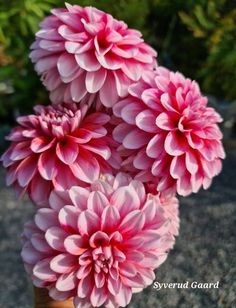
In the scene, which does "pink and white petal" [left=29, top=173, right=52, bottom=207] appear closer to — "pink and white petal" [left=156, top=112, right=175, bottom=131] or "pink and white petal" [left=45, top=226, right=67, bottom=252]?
"pink and white petal" [left=45, top=226, right=67, bottom=252]

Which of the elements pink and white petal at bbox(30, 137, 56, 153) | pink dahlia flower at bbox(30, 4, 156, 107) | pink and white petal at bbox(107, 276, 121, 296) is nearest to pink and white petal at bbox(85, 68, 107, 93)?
pink dahlia flower at bbox(30, 4, 156, 107)

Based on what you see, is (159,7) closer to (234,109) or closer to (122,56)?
(234,109)

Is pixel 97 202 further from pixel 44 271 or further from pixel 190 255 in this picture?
pixel 190 255

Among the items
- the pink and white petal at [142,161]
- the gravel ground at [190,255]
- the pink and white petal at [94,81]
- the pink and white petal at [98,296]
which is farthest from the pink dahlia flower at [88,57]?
the gravel ground at [190,255]

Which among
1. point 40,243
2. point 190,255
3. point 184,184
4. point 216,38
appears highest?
point 184,184

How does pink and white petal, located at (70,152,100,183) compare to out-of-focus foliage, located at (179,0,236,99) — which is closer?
pink and white petal, located at (70,152,100,183)

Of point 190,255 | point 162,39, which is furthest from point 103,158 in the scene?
point 162,39
